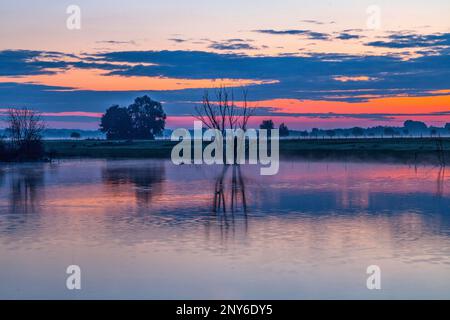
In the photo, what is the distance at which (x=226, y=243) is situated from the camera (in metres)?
14.6

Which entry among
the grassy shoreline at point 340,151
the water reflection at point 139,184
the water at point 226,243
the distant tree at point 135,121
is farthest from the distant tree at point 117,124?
the water at point 226,243

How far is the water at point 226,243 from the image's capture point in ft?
35.8

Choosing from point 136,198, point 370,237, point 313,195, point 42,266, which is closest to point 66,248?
point 42,266

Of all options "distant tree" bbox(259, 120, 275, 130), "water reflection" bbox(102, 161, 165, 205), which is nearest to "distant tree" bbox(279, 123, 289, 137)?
"distant tree" bbox(259, 120, 275, 130)

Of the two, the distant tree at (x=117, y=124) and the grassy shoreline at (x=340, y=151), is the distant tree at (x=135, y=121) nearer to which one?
the distant tree at (x=117, y=124)

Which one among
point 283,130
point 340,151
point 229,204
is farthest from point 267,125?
point 229,204

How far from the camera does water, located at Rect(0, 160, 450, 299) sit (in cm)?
1091

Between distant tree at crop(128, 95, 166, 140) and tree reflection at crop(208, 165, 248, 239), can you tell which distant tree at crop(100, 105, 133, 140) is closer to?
distant tree at crop(128, 95, 166, 140)

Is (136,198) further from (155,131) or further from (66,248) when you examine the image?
(155,131)

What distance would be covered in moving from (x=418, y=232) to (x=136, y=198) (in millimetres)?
11369

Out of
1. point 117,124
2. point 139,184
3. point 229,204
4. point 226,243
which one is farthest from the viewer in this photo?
point 117,124

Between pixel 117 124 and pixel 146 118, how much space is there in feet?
23.2

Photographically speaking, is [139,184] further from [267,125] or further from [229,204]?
[267,125]

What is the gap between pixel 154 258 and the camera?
13.1m
